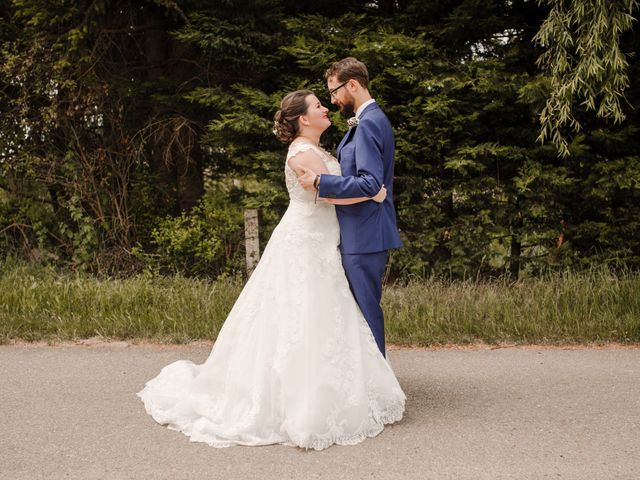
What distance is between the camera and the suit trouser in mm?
3828

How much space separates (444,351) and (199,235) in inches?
166

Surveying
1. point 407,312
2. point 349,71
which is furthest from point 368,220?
point 407,312

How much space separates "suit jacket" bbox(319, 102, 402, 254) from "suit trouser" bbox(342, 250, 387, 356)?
57 millimetres

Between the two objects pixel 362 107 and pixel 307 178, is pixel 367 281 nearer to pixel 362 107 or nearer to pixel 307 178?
pixel 307 178

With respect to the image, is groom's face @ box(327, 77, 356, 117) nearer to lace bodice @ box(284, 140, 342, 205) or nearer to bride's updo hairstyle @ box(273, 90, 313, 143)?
bride's updo hairstyle @ box(273, 90, 313, 143)

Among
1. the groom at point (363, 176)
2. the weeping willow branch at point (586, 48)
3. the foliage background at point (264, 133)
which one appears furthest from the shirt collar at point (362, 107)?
the foliage background at point (264, 133)

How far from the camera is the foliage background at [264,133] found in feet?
24.4

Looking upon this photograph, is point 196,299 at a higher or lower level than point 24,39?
lower

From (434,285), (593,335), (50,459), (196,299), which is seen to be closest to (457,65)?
(434,285)

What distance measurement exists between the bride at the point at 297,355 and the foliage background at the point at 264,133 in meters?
3.87

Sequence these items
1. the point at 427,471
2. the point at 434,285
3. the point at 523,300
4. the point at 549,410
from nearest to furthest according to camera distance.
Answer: the point at 427,471 < the point at 549,410 < the point at 523,300 < the point at 434,285

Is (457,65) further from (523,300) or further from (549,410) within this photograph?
(549,410)

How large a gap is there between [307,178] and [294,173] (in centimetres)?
22

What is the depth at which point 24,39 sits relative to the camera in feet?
27.5
